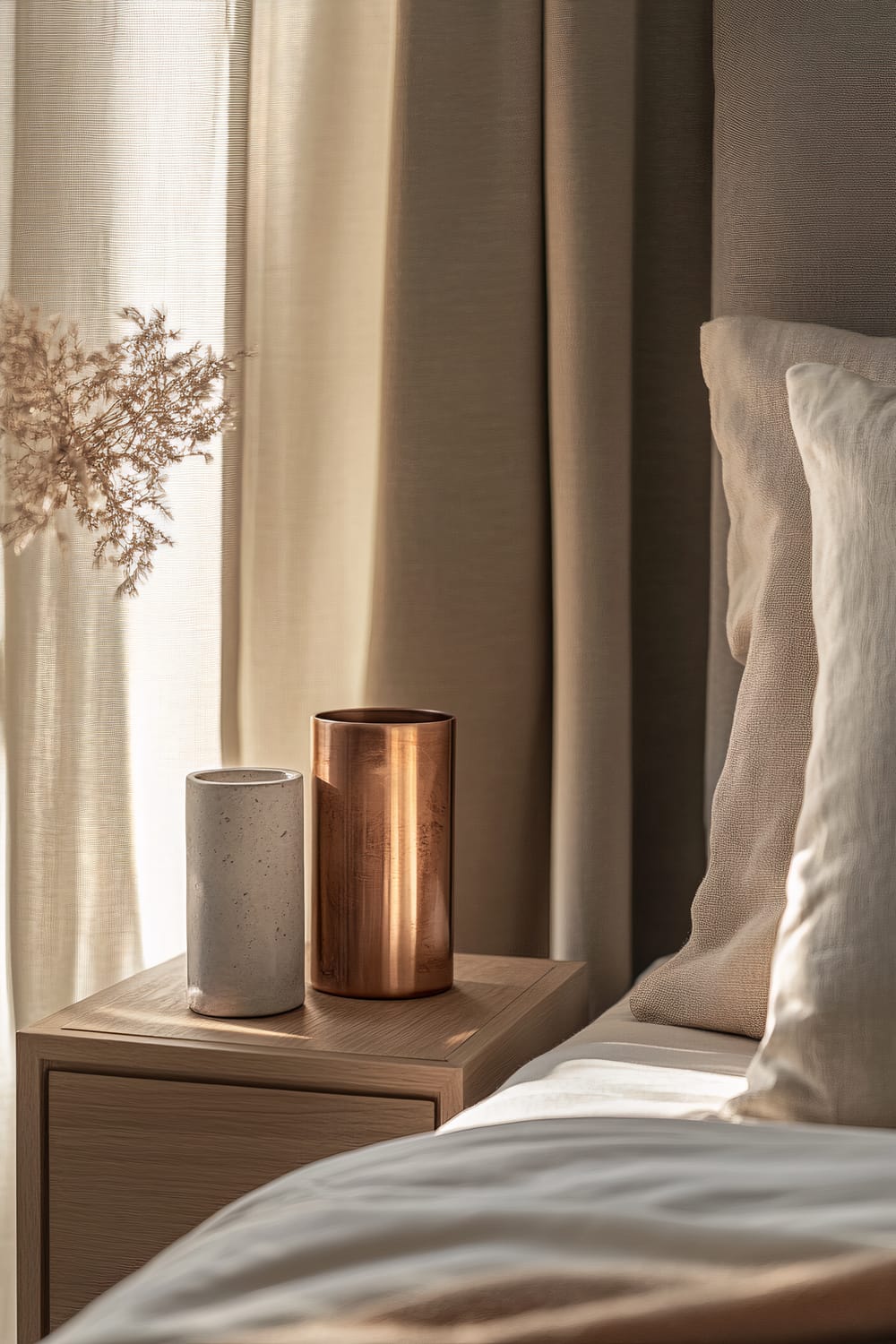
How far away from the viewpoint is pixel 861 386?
43.8 inches

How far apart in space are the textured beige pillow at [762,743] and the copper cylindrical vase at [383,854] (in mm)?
210

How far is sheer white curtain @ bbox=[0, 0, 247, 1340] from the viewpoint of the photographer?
5.32 ft

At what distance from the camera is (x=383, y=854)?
1327 millimetres

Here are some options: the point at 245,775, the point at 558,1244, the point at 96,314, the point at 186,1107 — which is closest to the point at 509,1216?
the point at 558,1244

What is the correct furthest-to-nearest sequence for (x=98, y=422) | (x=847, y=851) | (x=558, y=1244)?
(x=98, y=422)
(x=847, y=851)
(x=558, y=1244)

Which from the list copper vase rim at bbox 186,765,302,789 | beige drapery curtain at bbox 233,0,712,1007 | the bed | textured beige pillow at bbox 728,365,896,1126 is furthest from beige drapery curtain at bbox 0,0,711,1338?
the bed

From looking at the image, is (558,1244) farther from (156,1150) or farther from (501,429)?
(501,429)

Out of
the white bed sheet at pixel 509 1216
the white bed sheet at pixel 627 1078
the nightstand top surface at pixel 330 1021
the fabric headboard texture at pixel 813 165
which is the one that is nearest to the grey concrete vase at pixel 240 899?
the nightstand top surface at pixel 330 1021

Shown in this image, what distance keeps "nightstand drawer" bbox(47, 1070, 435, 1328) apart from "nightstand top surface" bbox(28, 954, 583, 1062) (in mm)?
40

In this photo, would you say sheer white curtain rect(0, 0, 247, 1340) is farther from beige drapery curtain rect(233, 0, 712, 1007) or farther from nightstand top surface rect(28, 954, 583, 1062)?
nightstand top surface rect(28, 954, 583, 1062)

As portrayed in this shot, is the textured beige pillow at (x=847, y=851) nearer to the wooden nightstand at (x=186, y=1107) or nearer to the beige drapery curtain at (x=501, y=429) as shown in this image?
the wooden nightstand at (x=186, y=1107)

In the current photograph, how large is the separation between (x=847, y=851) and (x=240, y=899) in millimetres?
576

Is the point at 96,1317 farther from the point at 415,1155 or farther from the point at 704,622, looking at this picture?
the point at 704,622

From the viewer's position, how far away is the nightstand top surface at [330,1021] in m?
1.23
